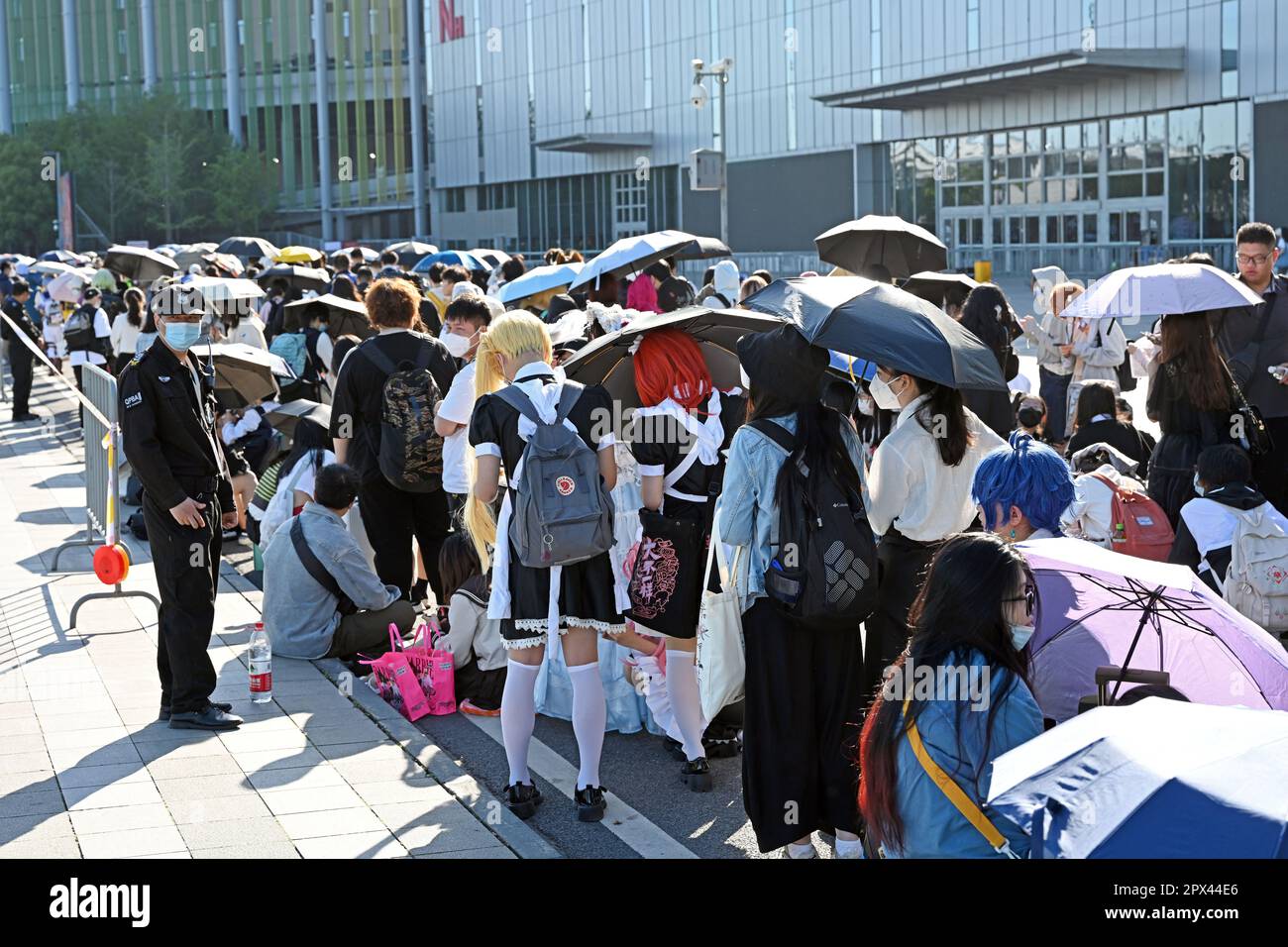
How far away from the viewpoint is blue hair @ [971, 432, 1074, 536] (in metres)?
5.17

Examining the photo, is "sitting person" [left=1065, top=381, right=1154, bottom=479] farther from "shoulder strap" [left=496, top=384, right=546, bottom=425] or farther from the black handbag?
"shoulder strap" [left=496, top=384, right=546, bottom=425]

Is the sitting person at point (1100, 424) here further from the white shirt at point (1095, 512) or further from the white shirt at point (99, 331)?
the white shirt at point (99, 331)

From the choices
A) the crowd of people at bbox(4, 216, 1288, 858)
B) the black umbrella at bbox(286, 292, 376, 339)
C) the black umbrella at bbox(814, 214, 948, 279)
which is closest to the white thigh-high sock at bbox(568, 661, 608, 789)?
the crowd of people at bbox(4, 216, 1288, 858)

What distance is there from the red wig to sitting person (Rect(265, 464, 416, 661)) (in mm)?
2728

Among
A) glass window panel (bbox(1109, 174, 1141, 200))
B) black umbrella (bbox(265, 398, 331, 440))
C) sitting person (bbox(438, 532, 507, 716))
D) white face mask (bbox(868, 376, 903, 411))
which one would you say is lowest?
sitting person (bbox(438, 532, 507, 716))

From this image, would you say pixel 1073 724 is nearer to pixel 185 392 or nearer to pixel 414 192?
pixel 185 392

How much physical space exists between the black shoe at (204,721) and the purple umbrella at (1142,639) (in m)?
4.29

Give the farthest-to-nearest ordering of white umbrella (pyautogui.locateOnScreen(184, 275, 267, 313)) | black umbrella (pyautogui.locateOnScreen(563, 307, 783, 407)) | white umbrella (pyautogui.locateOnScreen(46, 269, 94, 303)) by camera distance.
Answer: white umbrella (pyautogui.locateOnScreen(46, 269, 94, 303)) → white umbrella (pyautogui.locateOnScreen(184, 275, 267, 313)) → black umbrella (pyautogui.locateOnScreen(563, 307, 783, 407))

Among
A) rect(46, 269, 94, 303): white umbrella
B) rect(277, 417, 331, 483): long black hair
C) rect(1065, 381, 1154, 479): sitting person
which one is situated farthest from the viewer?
rect(46, 269, 94, 303): white umbrella

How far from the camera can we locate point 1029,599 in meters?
4.01

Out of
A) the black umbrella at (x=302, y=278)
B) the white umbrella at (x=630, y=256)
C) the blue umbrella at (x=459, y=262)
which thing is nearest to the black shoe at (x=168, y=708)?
the white umbrella at (x=630, y=256)

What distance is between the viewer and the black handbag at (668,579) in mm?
6363
